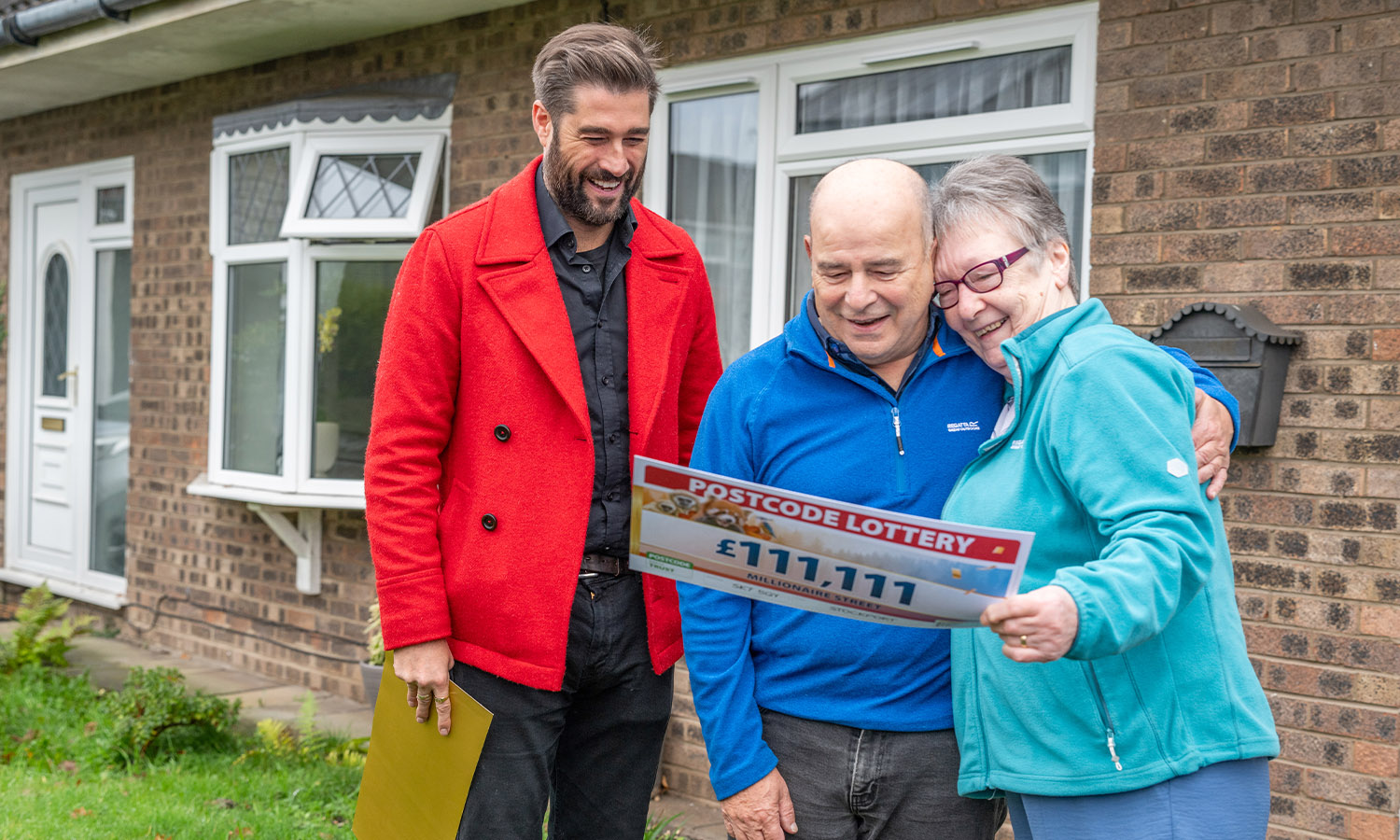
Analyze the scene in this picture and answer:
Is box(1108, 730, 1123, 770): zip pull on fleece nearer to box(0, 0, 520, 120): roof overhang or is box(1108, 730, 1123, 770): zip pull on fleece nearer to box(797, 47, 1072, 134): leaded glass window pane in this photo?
box(797, 47, 1072, 134): leaded glass window pane

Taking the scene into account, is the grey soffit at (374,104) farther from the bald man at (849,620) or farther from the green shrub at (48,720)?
the bald man at (849,620)

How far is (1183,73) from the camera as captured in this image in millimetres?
3385

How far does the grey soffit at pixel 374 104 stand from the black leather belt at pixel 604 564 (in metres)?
3.81

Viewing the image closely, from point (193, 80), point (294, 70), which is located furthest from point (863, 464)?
point (193, 80)

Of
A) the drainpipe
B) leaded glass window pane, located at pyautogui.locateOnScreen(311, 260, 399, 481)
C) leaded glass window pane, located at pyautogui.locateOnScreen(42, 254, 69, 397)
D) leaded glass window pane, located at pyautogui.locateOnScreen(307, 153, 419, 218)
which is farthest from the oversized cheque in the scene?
leaded glass window pane, located at pyautogui.locateOnScreen(42, 254, 69, 397)

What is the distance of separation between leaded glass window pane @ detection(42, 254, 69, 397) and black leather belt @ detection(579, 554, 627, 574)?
708 centimetres

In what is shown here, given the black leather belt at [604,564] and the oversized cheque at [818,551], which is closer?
the oversized cheque at [818,551]

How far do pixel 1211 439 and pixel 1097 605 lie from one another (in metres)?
0.55

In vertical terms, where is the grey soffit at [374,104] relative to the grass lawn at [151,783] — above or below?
above

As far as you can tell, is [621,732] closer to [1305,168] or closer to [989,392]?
[989,392]

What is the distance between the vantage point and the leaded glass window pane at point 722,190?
4543mm

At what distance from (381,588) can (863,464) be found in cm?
92

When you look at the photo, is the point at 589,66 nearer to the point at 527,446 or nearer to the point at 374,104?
the point at 527,446

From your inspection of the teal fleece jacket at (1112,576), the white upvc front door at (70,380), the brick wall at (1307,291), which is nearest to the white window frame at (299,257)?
the white upvc front door at (70,380)
